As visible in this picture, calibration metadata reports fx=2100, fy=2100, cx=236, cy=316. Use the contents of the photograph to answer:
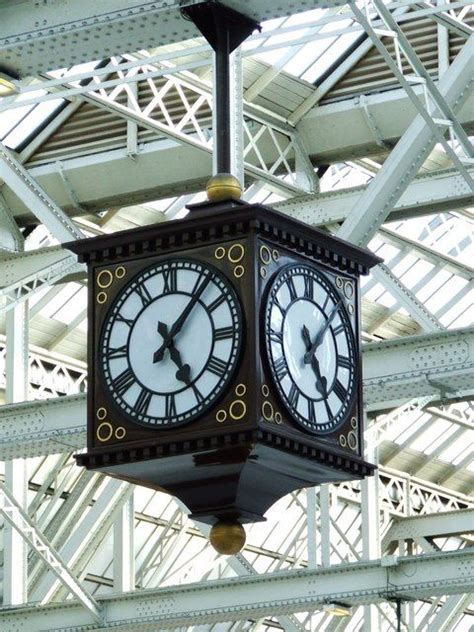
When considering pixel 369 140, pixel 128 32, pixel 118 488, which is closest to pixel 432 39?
pixel 369 140

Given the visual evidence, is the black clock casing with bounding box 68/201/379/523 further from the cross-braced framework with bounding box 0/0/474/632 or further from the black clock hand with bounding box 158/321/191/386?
the cross-braced framework with bounding box 0/0/474/632

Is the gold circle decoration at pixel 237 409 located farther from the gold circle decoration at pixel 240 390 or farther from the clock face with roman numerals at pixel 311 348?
the clock face with roman numerals at pixel 311 348

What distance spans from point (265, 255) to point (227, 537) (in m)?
0.84

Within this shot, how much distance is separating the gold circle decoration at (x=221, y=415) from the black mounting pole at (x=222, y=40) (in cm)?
96

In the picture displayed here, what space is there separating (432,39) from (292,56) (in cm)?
168

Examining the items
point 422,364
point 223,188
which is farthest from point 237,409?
point 422,364

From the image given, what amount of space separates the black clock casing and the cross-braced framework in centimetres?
566

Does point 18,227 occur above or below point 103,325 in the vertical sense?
above

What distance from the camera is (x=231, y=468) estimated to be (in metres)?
6.06

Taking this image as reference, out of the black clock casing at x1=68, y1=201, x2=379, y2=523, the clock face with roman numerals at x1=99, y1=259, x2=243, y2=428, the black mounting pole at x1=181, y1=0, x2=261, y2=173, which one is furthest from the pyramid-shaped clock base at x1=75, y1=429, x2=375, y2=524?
the black mounting pole at x1=181, y1=0, x2=261, y2=173

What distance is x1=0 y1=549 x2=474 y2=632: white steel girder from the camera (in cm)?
2131

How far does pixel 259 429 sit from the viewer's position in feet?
19.3

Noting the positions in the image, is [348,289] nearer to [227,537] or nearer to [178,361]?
[178,361]

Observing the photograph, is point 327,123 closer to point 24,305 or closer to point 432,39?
point 432,39
